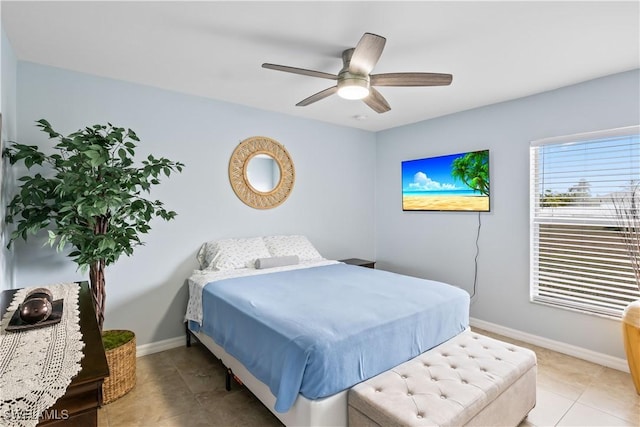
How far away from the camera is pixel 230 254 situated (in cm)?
322

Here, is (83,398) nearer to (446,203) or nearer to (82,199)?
(82,199)

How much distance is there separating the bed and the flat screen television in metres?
1.42

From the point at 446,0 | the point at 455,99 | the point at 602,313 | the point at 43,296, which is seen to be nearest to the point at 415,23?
the point at 446,0

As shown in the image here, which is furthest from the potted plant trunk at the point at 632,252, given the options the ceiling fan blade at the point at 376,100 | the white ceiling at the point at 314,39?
the ceiling fan blade at the point at 376,100

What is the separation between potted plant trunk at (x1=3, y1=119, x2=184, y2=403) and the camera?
211cm

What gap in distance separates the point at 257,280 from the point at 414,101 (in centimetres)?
241

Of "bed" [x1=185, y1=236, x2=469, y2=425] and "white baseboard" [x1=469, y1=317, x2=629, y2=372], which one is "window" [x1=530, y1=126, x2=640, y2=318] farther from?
"bed" [x1=185, y1=236, x2=469, y2=425]

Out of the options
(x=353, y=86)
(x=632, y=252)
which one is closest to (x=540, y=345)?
(x=632, y=252)

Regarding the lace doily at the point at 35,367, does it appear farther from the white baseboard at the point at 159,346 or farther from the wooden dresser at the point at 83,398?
the white baseboard at the point at 159,346

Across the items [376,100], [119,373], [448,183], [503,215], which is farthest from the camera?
[448,183]

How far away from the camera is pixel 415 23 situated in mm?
1965

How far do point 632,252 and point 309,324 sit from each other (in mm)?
2653

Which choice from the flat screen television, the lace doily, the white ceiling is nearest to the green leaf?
the white ceiling

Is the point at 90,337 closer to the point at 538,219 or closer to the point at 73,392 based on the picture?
the point at 73,392
